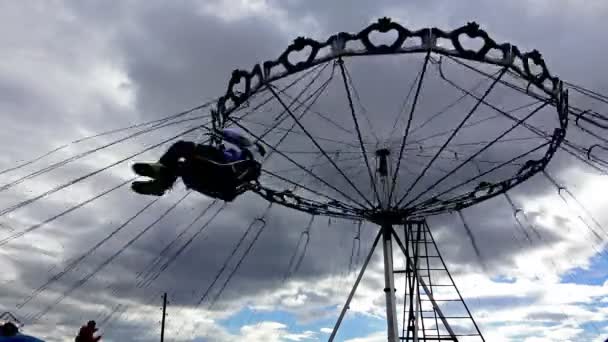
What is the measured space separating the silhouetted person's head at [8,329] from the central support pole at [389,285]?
45.3 feet

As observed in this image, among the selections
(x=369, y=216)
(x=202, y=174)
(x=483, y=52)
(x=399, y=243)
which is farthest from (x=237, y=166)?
(x=399, y=243)

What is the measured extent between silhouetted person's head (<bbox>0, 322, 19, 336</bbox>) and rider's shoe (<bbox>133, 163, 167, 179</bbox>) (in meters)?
4.68

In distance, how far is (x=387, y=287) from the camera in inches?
827

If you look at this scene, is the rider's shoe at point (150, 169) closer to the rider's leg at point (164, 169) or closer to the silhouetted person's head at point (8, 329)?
the rider's leg at point (164, 169)

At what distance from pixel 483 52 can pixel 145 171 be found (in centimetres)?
1036

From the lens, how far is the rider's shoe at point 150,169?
12.9 m

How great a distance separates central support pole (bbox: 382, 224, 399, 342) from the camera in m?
19.9

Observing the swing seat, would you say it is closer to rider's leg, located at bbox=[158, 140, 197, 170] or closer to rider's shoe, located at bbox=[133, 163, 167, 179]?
rider's leg, located at bbox=[158, 140, 197, 170]

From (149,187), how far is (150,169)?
0.69 meters

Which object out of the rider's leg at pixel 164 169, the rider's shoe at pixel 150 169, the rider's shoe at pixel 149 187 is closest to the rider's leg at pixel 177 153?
the rider's leg at pixel 164 169

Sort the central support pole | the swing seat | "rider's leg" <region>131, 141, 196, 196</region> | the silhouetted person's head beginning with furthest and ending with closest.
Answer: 1. the central support pole
2. the swing seat
3. "rider's leg" <region>131, 141, 196, 196</region>
4. the silhouetted person's head

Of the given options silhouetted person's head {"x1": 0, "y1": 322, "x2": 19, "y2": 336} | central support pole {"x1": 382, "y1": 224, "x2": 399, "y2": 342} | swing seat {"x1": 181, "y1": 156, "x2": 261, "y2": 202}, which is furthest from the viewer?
central support pole {"x1": 382, "y1": 224, "x2": 399, "y2": 342}

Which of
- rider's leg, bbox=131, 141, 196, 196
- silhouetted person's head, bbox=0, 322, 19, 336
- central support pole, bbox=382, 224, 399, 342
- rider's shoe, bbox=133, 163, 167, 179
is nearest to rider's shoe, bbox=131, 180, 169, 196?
rider's leg, bbox=131, 141, 196, 196

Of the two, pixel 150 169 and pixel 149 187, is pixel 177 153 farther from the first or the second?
pixel 149 187
